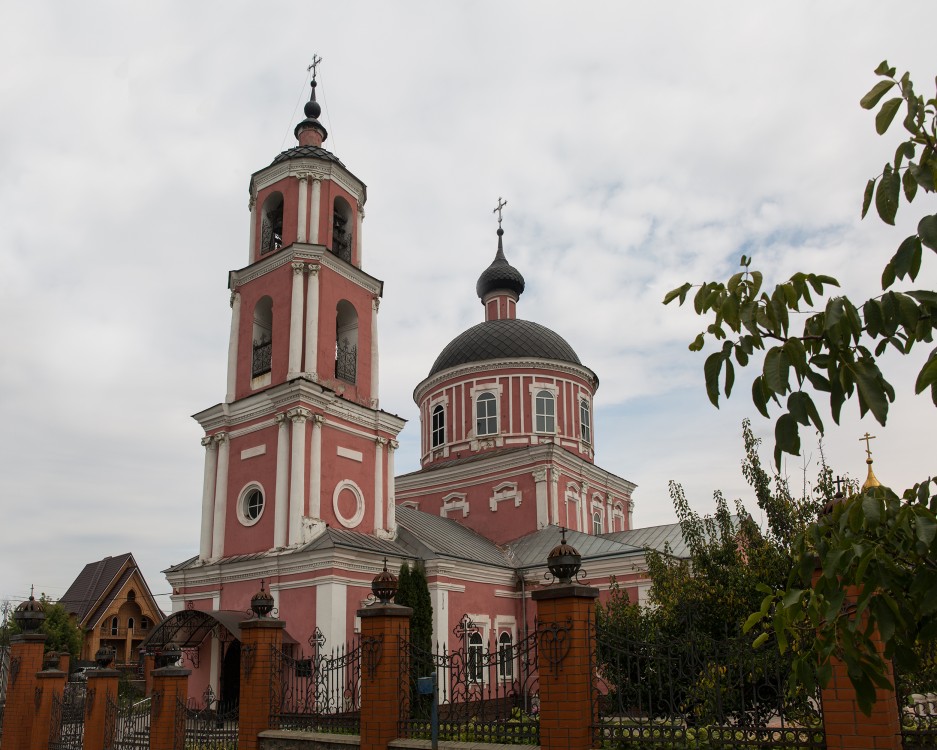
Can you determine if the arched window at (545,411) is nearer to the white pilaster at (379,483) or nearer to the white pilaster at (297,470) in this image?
the white pilaster at (379,483)

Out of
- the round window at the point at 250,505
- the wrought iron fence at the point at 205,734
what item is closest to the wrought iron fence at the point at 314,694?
the wrought iron fence at the point at 205,734

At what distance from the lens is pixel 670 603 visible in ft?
39.7

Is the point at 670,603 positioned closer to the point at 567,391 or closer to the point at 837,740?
the point at 837,740

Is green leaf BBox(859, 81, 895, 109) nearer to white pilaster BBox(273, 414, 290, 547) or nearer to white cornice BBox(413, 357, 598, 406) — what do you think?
white pilaster BBox(273, 414, 290, 547)

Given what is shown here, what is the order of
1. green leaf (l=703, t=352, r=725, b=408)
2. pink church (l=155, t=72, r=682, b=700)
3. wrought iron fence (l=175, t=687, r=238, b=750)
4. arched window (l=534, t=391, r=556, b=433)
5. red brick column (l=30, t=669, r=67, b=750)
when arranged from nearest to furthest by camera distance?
green leaf (l=703, t=352, r=725, b=408) < wrought iron fence (l=175, t=687, r=238, b=750) < red brick column (l=30, t=669, r=67, b=750) < pink church (l=155, t=72, r=682, b=700) < arched window (l=534, t=391, r=556, b=433)

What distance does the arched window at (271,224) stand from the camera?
76.5ft

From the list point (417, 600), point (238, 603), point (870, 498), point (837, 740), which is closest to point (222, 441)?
point (238, 603)

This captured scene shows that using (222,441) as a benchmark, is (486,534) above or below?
below

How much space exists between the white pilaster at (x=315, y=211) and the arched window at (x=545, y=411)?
11216 mm

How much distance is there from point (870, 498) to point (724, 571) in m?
8.65

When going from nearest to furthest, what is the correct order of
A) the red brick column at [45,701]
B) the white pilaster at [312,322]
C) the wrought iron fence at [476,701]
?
the wrought iron fence at [476,701] → the red brick column at [45,701] → the white pilaster at [312,322]

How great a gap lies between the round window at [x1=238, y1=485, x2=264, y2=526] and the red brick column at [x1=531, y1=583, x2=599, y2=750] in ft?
47.8

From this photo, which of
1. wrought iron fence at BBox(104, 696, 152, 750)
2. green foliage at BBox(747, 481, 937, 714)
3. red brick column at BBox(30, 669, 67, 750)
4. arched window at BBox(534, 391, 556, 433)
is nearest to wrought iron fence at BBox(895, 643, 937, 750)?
green foliage at BBox(747, 481, 937, 714)

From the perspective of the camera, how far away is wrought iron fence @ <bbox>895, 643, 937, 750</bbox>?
5.82 metres
